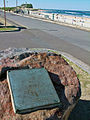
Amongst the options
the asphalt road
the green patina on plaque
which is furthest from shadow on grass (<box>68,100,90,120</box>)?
the asphalt road

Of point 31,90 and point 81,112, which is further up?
point 31,90

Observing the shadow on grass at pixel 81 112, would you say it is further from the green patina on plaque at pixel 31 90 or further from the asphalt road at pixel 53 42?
the asphalt road at pixel 53 42

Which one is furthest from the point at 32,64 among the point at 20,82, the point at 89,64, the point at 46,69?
the point at 89,64

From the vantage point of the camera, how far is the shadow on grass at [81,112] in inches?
155

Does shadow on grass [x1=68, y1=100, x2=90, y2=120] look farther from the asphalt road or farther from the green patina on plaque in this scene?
the asphalt road

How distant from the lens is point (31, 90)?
2.81m

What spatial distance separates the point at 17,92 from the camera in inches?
107

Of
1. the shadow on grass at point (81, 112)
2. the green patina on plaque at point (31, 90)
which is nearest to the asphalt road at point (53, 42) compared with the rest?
the shadow on grass at point (81, 112)

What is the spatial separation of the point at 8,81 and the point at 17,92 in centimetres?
31

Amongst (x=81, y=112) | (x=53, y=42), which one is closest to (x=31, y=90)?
(x=81, y=112)

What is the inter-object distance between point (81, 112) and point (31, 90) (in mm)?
1980

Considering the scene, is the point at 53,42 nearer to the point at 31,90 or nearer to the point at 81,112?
the point at 81,112

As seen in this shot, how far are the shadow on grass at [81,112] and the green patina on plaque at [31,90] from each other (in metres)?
1.44

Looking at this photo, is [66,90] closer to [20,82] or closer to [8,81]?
[20,82]
